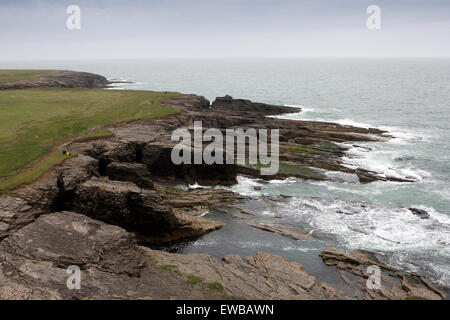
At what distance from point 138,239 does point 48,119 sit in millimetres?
30291

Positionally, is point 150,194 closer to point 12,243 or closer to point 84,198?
point 84,198

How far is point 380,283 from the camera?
2583 cm

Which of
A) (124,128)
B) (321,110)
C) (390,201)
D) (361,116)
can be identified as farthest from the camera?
(321,110)

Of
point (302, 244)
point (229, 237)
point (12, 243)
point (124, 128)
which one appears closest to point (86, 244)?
point (12, 243)

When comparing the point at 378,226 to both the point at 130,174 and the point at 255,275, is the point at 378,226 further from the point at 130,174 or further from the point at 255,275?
the point at 130,174

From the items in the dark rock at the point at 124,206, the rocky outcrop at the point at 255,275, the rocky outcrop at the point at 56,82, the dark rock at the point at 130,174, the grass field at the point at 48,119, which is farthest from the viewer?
the rocky outcrop at the point at 56,82

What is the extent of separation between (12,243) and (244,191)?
26824 millimetres

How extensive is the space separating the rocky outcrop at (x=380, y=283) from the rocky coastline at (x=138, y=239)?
9cm

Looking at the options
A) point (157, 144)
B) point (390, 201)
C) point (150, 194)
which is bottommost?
point (390, 201)

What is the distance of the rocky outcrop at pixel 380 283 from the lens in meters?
24.5

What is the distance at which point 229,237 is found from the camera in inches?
1292

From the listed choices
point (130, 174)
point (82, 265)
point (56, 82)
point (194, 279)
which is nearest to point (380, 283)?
point (194, 279)

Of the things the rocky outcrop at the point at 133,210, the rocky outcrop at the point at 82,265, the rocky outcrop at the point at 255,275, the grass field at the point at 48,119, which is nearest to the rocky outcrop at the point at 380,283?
the rocky outcrop at the point at 255,275

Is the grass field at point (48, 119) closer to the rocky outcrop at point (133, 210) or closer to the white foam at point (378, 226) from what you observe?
the rocky outcrop at point (133, 210)
